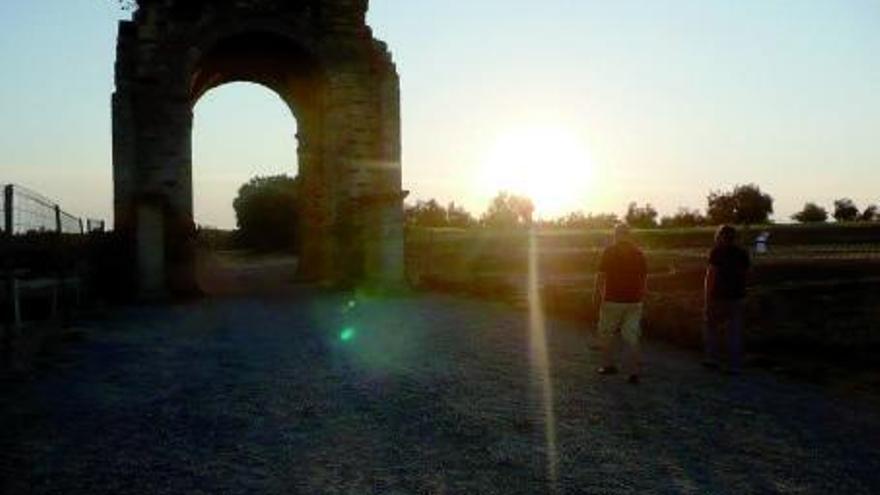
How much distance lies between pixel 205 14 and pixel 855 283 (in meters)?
14.9

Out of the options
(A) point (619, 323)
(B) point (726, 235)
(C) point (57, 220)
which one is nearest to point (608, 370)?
(A) point (619, 323)

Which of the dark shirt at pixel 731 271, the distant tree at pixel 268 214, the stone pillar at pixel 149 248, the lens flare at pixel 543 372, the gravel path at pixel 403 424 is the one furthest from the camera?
the distant tree at pixel 268 214

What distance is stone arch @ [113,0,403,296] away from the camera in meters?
21.2

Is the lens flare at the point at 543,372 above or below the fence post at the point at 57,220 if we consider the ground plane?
below

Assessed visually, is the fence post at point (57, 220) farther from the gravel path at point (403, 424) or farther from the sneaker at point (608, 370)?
the sneaker at point (608, 370)

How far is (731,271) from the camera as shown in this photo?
1191 centimetres

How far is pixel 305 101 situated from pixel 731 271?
1623cm

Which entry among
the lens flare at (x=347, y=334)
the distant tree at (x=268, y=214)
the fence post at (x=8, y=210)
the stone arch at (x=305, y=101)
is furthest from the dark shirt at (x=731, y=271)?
the distant tree at (x=268, y=214)

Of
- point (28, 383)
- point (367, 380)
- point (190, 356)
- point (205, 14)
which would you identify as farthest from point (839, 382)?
point (205, 14)

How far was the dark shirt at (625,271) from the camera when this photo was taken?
11.1 m

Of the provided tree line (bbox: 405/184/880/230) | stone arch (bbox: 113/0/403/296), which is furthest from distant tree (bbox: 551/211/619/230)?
stone arch (bbox: 113/0/403/296)

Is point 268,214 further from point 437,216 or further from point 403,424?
A: point 403,424

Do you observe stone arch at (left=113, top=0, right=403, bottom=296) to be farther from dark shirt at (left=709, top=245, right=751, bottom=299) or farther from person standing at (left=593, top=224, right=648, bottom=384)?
person standing at (left=593, top=224, right=648, bottom=384)

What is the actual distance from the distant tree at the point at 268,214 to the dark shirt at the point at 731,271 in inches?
1640
